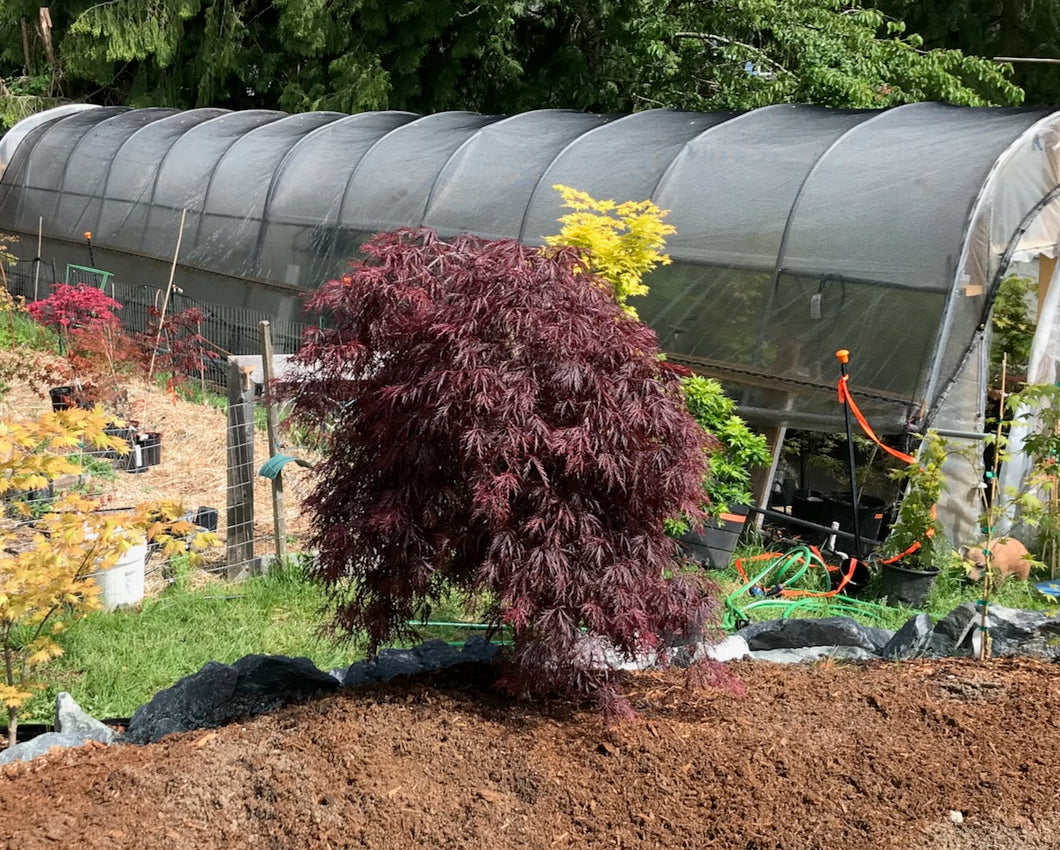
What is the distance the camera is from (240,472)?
237 inches

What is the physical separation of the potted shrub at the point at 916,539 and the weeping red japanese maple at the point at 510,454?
2761mm

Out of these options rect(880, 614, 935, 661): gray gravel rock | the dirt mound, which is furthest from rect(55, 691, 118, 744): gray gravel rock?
rect(880, 614, 935, 661): gray gravel rock

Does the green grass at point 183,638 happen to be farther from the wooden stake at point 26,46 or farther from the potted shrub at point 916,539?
the wooden stake at point 26,46

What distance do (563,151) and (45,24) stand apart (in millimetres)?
13912

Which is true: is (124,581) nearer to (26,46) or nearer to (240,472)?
(240,472)

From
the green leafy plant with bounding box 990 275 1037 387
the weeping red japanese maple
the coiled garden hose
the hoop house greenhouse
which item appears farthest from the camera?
the green leafy plant with bounding box 990 275 1037 387

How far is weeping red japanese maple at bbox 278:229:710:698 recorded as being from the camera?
332cm

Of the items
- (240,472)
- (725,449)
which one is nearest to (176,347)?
(240,472)

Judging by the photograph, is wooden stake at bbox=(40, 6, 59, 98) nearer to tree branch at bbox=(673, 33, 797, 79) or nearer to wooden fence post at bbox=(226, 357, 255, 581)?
tree branch at bbox=(673, 33, 797, 79)

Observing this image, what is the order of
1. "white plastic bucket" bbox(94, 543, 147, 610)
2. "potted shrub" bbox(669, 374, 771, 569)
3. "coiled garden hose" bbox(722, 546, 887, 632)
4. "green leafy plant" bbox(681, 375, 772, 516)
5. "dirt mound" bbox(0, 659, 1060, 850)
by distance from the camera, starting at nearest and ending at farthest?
1. "dirt mound" bbox(0, 659, 1060, 850)
2. "white plastic bucket" bbox(94, 543, 147, 610)
3. "coiled garden hose" bbox(722, 546, 887, 632)
4. "potted shrub" bbox(669, 374, 771, 569)
5. "green leafy plant" bbox(681, 375, 772, 516)

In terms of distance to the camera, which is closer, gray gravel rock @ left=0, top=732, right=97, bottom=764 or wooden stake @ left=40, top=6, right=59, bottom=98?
gray gravel rock @ left=0, top=732, right=97, bottom=764

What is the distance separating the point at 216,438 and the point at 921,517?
5736 mm

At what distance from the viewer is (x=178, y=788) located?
3.05 metres

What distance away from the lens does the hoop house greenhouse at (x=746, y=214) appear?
22.4ft
